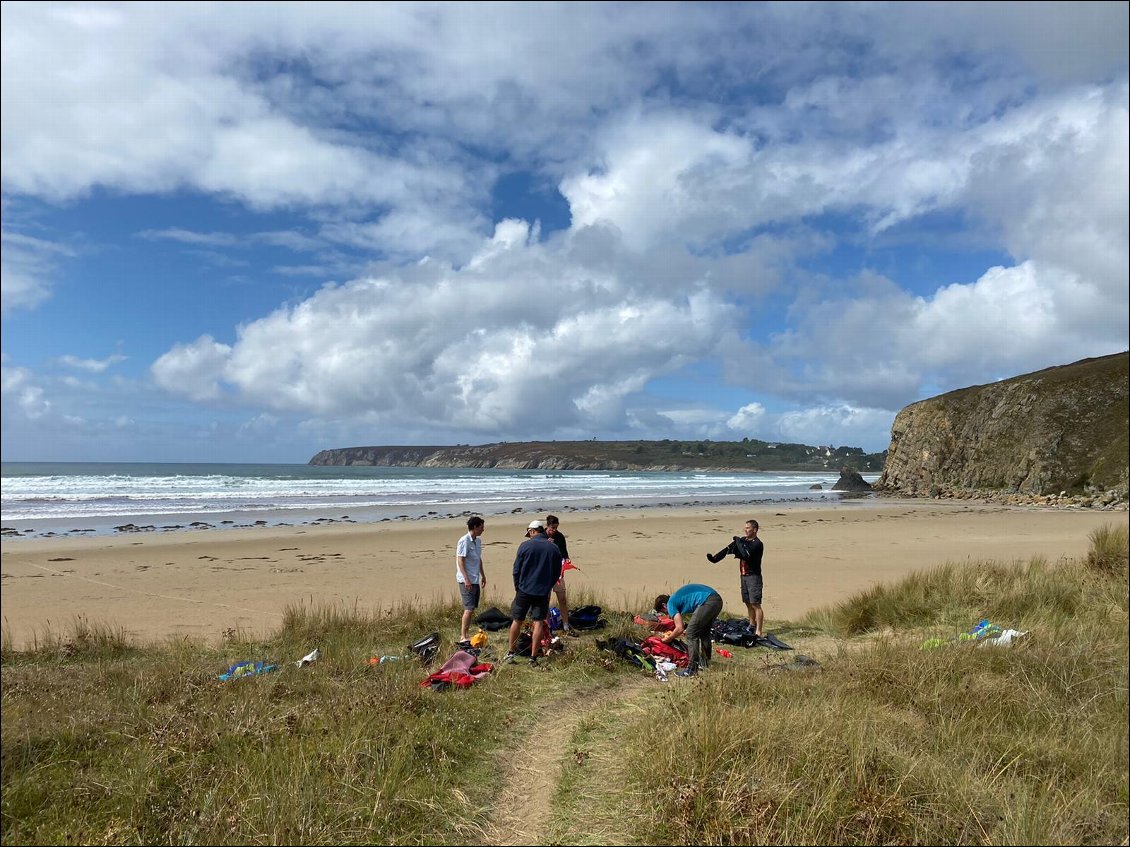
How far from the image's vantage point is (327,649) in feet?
25.6

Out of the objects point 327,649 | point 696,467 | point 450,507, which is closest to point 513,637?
point 327,649

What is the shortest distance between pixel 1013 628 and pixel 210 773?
27.5 feet

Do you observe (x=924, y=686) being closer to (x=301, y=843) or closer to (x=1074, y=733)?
(x=1074, y=733)

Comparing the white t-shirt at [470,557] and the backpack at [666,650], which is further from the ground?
the white t-shirt at [470,557]

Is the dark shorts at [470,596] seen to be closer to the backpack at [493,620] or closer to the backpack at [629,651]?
the backpack at [493,620]

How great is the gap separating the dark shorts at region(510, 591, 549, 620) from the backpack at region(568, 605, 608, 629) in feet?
5.14

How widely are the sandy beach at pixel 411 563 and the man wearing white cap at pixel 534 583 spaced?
3.26 meters

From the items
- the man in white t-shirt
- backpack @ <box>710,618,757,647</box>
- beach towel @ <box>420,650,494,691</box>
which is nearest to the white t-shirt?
the man in white t-shirt

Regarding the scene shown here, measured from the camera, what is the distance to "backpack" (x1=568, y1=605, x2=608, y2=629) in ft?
30.5

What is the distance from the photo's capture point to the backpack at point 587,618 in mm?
9297

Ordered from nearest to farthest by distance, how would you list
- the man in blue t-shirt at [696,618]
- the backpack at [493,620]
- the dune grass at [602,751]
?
the dune grass at [602,751] → the man in blue t-shirt at [696,618] → the backpack at [493,620]

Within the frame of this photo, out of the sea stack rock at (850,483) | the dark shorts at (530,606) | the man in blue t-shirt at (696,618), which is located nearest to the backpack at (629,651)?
the man in blue t-shirt at (696,618)

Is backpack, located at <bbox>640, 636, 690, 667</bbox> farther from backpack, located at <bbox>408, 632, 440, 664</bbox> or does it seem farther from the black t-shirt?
backpack, located at <bbox>408, 632, 440, 664</bbox>

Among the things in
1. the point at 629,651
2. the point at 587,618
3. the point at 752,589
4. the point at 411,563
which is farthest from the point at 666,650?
the point at 411,563
